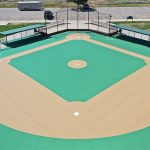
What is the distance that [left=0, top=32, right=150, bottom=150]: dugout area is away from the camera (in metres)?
19.7

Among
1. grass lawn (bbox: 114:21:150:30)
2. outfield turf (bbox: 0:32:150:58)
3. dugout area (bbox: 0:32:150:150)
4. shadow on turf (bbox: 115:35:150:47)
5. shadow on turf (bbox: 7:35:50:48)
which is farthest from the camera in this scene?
grass lawn (bbox: 114:21:150:30)

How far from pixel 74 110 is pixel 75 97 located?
7.03 ft

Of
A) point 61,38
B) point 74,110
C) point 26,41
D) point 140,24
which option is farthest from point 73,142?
point 140,24

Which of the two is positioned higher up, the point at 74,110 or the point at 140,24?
the point at 140,24

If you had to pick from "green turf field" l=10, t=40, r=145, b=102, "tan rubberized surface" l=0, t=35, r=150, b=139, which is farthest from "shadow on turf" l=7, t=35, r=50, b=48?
"tan rubberized surface" l=0, t=35, r=150, b=139

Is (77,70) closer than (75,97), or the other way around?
(75,97)

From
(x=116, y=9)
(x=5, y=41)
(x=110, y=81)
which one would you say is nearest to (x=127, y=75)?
(x=110, y=81)

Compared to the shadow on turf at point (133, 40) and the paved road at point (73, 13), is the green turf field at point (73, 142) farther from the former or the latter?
the paved road at point (73, 13)

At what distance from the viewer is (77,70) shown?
3044 cm

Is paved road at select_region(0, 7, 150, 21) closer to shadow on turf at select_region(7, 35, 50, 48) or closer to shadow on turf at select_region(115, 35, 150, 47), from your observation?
shadow on turf at select_region(7, 35, 50, 48)

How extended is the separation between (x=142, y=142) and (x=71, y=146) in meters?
5.66

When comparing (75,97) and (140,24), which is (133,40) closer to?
(140,24)

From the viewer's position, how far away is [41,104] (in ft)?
77.8

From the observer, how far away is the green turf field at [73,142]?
61.4ft
